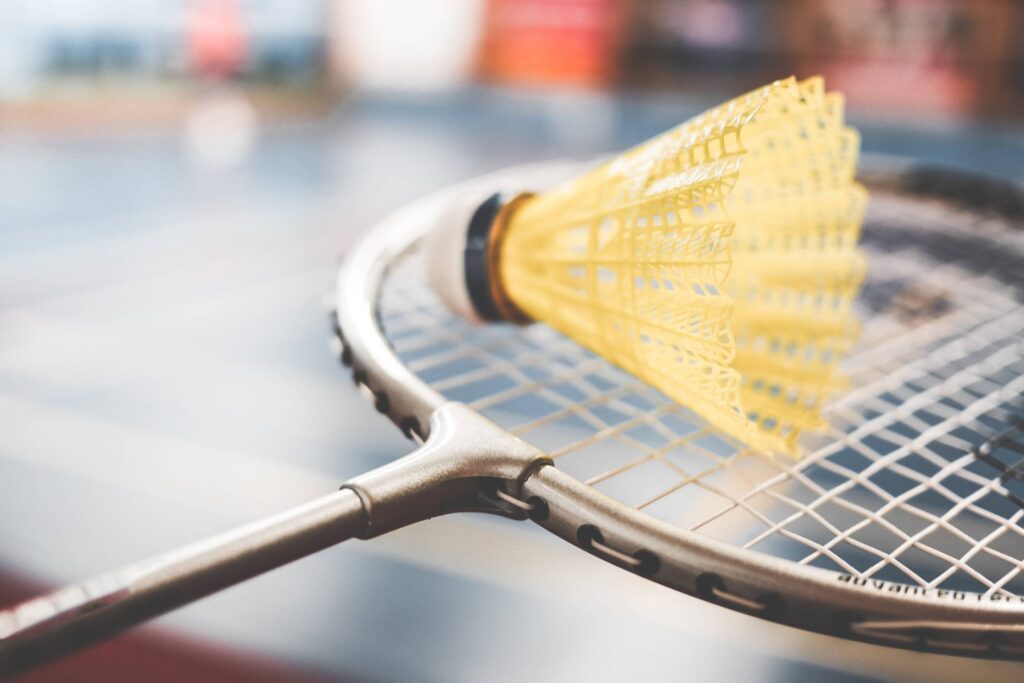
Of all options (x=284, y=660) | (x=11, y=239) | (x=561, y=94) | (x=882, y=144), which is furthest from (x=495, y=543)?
(x=561, y=94)

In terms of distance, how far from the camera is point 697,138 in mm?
507

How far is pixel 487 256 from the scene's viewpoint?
0.55 metres

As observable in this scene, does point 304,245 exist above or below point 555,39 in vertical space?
below

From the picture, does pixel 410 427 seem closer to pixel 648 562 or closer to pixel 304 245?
pixel 648 562

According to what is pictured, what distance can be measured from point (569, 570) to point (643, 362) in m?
0.41

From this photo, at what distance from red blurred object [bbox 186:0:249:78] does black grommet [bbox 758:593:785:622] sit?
4191 millimetres

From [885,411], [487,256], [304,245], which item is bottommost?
[304,245]

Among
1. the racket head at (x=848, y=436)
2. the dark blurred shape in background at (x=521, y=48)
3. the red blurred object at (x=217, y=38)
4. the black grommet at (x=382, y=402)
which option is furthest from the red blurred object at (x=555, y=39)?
the black grommet at (x=382, y=402)

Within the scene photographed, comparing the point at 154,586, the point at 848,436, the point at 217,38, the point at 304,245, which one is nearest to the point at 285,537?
the point at 154,586

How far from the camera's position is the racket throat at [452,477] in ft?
1.28

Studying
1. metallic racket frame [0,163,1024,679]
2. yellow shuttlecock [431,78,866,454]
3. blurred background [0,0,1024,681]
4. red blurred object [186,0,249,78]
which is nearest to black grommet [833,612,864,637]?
metallic racket frame [0,163,1024,679]

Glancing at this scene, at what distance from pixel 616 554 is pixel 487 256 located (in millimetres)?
227

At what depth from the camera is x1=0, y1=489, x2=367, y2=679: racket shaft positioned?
305 mm

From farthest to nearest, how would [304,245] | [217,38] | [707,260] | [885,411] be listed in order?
[217,38]
[304,245]
[885,411]
[707,260]
